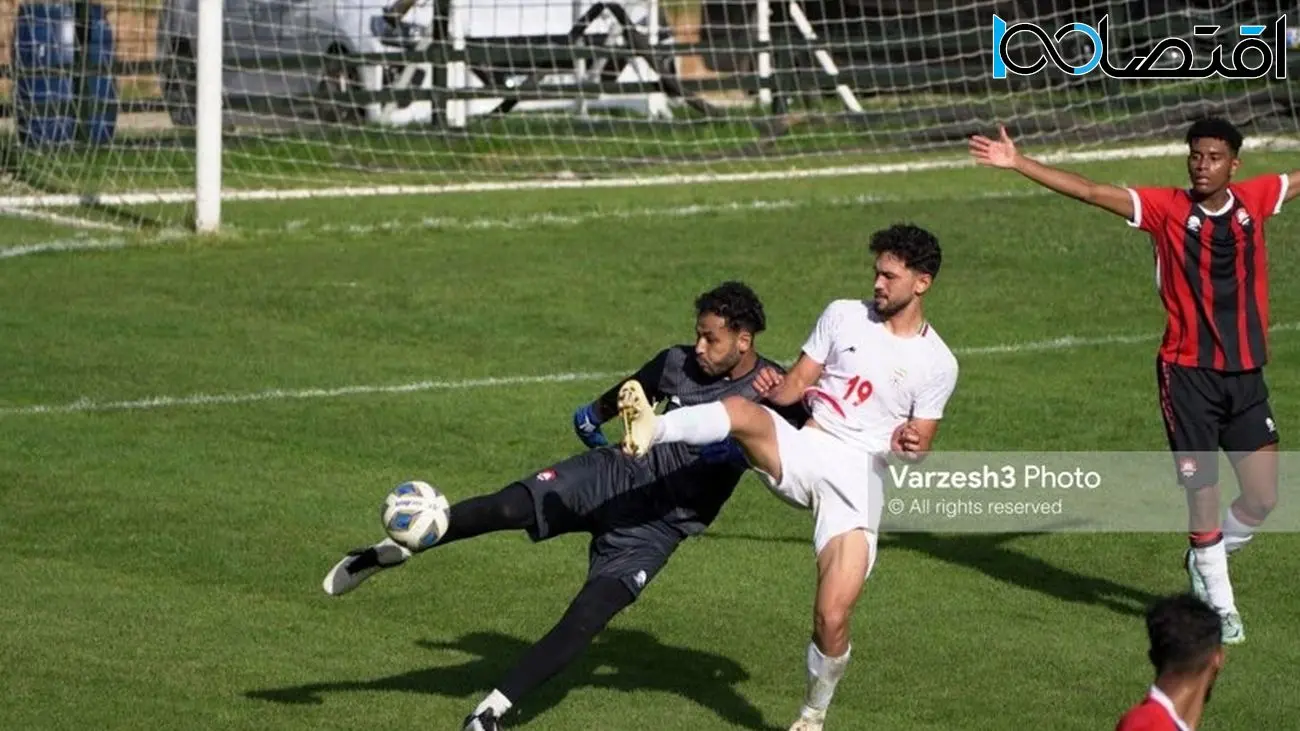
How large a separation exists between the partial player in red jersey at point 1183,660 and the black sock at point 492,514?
352cm

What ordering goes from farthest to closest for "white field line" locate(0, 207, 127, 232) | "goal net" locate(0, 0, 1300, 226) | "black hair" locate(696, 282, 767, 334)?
"goal net" locate(0, 0, 1300, 226)
"white field line" locate(0, 207, 127, 232)
"black hair" locate(696, 282, 767, 334)

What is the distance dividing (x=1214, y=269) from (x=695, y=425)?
336cm

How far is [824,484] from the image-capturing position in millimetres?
8461

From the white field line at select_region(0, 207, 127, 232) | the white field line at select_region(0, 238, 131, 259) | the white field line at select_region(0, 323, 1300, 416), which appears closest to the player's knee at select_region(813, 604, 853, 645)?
the white field line at select_region(0, 323, 1300, 416)

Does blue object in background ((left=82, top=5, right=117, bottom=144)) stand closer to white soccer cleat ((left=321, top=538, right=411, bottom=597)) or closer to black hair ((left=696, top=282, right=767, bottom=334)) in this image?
white soccer cleat ((left=321, top=538, right=411, bottom=597))

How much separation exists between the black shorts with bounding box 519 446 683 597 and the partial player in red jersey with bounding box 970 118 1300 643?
8.73ft

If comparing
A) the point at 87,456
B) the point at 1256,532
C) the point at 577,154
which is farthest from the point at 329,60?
the point at 1256,532

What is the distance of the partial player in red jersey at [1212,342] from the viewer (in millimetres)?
10266

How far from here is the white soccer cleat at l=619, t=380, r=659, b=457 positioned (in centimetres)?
782

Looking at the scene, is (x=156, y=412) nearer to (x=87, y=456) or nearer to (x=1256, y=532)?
(x=87, y=456)

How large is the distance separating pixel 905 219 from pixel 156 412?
8580mm

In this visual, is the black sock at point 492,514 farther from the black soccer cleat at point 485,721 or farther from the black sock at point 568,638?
the black soccer cleat at point 485,721

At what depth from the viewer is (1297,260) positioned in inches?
747

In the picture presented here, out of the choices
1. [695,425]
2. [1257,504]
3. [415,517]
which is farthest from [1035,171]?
[415,517]
